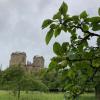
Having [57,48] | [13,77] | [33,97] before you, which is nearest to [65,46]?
[57,48]

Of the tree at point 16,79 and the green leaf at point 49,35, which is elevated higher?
the tree at point 16,79

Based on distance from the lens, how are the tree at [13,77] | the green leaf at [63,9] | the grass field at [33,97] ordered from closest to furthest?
1. the green leaf at [63,9]
2. the tree at [13,77]
3. the grass field at [33,97]

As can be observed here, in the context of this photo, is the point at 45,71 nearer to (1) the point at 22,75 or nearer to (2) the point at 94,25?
(2) the point at 94,25

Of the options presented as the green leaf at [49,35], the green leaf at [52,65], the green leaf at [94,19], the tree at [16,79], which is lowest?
the green leaf at [52,65]

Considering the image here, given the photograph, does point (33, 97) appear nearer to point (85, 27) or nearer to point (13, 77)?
point (13, 77)

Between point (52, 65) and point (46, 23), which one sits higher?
point (46, 23)

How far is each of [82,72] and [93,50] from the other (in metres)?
0.17

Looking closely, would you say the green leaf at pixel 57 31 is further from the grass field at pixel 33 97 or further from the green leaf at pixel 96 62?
the grass field at pixel 33 97

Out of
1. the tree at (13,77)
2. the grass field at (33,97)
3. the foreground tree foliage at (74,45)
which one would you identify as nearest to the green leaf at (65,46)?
the foreground tree foliage at (74,45)

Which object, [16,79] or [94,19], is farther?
[16,79]

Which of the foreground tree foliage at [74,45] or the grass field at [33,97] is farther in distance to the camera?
the grass field at [33,97]

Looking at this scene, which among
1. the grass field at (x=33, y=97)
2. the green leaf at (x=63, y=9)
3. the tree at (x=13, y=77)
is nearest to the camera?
the green leaf at (x=63, y=9)

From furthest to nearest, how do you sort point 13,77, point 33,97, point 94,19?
1. point 33,97
2. point 13,77
3. point 94,19

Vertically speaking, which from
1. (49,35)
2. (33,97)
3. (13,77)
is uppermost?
(13,77)
